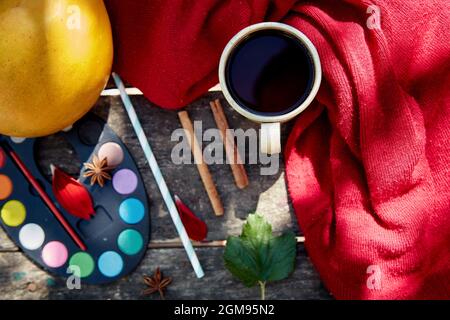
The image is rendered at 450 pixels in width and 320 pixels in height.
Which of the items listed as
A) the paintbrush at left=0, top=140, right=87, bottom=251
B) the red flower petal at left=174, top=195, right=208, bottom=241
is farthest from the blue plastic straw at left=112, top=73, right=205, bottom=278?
the paintbrush at left=0, top=140, right=87, bottom=251

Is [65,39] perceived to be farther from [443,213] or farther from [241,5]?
[443,213]

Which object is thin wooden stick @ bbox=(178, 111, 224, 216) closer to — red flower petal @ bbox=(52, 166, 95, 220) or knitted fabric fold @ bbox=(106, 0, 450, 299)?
knitted fabric fold @ bbox=(106, 0, 450, 299)

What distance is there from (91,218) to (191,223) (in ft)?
0.48

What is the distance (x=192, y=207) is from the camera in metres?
0.84

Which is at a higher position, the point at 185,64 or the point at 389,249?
the point at 185,64

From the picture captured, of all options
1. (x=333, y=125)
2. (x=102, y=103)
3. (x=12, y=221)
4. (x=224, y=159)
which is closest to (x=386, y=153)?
(x=333, y=125)

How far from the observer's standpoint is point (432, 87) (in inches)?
31.0

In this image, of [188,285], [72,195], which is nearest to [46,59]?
[72,195]

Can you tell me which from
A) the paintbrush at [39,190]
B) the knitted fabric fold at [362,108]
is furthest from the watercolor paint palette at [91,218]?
the knitted fabric fold at [362,108]

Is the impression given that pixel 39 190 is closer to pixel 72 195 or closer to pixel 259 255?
pixel 72 195

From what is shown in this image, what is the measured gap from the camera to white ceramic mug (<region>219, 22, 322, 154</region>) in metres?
0.72

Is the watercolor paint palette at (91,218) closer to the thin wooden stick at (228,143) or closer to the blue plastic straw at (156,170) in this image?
the blue plastic straw at (156,170)

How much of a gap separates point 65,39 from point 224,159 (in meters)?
0.28

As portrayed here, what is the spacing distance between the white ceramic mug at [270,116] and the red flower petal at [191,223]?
0.54 feet
